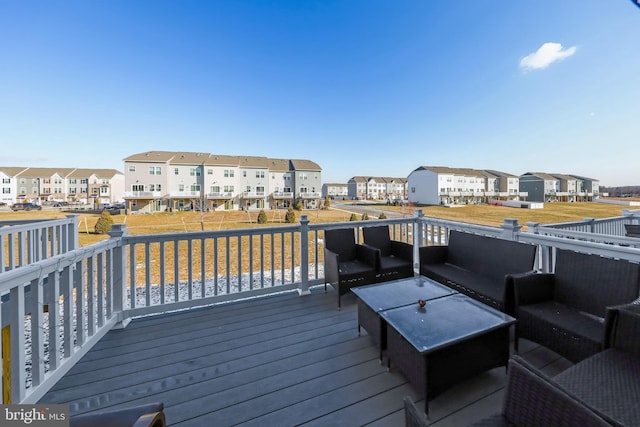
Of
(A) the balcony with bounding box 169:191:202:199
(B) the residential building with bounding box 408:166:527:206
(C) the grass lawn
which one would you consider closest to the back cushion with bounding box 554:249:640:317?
(C) the grass lawn

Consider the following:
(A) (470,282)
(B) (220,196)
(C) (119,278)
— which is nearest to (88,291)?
(C) (119,278)

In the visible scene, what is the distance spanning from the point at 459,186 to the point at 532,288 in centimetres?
4848

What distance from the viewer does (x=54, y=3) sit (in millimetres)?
4727

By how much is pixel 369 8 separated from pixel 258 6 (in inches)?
122

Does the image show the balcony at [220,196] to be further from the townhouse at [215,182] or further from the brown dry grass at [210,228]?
the brown dry grass at [210,228]

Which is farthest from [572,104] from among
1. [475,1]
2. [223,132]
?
[223,132]

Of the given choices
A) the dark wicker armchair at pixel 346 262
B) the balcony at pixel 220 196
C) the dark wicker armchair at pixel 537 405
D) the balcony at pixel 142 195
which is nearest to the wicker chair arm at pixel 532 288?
the dark wicker armchair at pixel 537 405

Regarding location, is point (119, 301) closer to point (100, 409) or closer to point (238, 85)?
point (100, 409)

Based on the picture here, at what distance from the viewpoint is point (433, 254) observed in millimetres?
3520

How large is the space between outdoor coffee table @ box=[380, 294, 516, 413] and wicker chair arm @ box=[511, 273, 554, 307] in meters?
0.36

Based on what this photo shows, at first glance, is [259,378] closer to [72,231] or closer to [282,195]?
[72,231]

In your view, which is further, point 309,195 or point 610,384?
point 309,195

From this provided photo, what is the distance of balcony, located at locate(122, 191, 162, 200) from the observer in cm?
2856

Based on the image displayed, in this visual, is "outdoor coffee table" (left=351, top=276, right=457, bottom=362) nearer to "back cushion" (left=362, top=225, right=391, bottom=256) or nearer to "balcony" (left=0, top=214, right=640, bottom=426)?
"balcony" (left=0, top=214, right=640, bottom=426)
